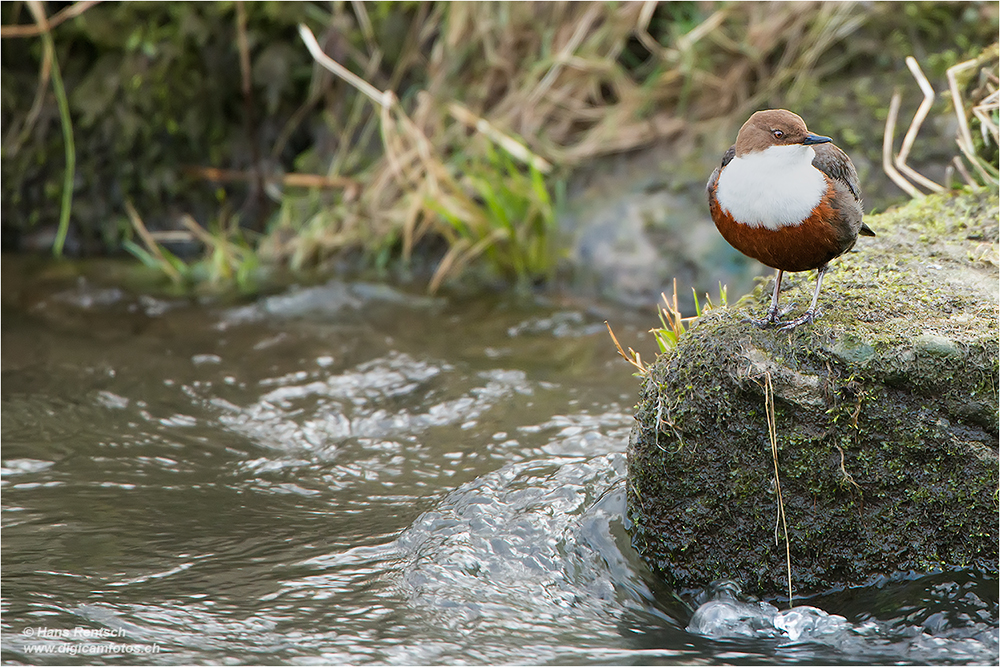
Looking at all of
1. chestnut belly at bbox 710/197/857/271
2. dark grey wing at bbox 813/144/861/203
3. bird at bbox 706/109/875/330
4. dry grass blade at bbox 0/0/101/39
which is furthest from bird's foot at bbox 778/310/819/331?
dry grass blade at bbox 0/0/101/39

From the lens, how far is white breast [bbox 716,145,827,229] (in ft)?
8.98

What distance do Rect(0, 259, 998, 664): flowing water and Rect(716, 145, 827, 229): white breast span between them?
105cm

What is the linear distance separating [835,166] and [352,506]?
6.62 feet

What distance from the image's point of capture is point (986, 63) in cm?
453

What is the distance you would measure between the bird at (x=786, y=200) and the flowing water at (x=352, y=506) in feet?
2.96

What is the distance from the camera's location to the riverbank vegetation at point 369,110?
5.87 metres

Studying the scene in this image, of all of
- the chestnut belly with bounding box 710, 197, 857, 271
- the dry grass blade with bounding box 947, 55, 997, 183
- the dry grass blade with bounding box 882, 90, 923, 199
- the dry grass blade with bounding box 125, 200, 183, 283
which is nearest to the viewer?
the chestnut belly with bounding box 710, 197, 857, 271

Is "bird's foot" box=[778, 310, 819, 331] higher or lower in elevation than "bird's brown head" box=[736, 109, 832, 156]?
lower

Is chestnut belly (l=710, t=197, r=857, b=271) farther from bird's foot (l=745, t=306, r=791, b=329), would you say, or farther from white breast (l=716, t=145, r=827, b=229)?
bird's foot (l=745, t=306, r=791, b=329)

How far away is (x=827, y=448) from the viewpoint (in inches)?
105

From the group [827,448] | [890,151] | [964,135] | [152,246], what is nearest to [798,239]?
[827,448]

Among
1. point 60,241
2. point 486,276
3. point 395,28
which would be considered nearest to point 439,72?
point 395,28

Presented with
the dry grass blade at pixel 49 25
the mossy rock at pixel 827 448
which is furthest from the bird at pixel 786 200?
the dry grass blade at pixel 49 25

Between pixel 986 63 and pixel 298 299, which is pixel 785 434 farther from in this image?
pixel 298 299
